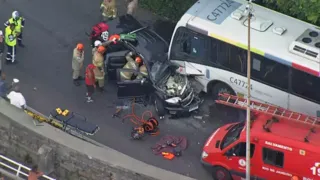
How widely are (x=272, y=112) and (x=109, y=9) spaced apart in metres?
6.81

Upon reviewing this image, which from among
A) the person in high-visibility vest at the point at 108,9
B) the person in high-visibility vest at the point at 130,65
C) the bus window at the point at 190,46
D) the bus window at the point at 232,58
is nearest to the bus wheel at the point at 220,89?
the bus window at the point at 232,58

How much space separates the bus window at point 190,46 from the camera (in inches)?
847

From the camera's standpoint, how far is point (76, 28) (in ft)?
81.0

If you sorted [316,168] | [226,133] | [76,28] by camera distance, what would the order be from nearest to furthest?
1. [316,168]
2. [226,133]
3. [76,28]

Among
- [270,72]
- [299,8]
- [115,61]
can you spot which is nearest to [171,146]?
[115,61]

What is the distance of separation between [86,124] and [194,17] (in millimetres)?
3918

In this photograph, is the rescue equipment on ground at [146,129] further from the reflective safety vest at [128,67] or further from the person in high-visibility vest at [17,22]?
the person in high-visibility vest at [17,22]

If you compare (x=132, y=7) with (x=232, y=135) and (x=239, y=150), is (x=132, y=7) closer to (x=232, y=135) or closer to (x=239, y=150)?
(x=232, y=135)

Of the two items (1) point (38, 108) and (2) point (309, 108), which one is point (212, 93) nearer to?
(2) point (309, 108)

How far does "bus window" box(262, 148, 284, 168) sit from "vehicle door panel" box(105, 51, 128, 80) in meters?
5.28

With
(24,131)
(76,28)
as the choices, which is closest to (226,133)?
(24,131)

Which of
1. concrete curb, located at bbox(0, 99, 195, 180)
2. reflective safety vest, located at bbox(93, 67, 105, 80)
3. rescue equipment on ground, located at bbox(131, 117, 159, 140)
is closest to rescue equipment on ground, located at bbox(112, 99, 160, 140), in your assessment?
rescue equipment on ground, located at bbox(131, 117, 159, 140)

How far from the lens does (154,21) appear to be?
2483cm

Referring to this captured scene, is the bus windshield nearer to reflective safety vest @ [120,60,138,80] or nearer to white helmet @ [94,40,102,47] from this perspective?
reflective safety vest @ [120,60,138,80]
